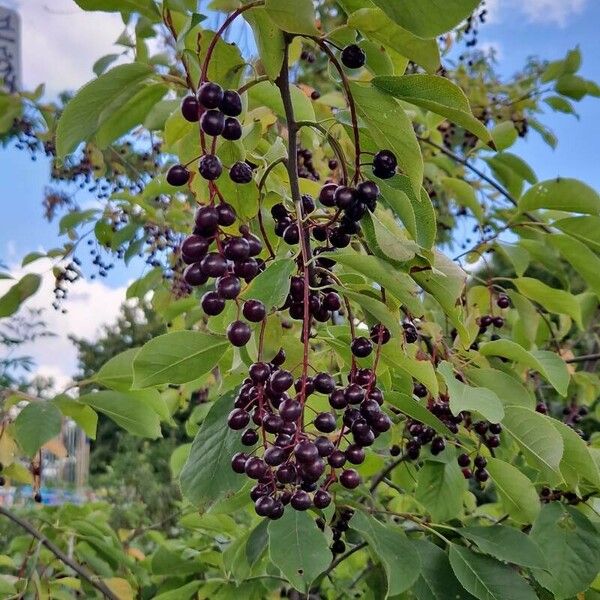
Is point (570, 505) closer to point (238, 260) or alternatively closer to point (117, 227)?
point (238, 260)

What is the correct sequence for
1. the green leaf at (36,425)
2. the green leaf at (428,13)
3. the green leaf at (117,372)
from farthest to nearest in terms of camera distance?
1. the green leaf at (117,372)
2. the green leaf at (36,425)
3. the green leaf at (428,13)

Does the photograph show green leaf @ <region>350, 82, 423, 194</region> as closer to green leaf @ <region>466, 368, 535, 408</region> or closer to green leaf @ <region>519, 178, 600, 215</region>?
green leaf @ <region>466, 368, 535, 408</region>

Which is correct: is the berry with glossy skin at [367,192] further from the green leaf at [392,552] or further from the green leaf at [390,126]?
the green leaf at [392,552]

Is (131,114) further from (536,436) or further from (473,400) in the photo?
(536,436)

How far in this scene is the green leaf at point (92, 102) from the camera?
30.4 inches

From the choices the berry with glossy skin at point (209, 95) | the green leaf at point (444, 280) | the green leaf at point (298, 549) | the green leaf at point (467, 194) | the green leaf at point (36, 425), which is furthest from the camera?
the green leaf at point (467, 194)

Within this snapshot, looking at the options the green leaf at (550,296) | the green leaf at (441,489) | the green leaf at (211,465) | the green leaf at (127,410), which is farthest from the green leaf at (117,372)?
the green leaf at (550,296)

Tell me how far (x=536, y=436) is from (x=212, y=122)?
22.7 inches

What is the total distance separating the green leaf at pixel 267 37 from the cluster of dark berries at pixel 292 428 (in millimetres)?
296

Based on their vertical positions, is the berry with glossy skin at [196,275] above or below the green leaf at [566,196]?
below

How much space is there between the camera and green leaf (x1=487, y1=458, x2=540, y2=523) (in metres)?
1.01

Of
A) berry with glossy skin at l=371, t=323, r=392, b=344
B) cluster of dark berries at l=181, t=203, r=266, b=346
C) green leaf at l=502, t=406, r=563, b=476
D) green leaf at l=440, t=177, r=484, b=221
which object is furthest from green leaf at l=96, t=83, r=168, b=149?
green leaf at l=440, t=177, r=484, b=221

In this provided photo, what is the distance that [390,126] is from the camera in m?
0.70

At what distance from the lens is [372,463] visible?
1.35 metres
